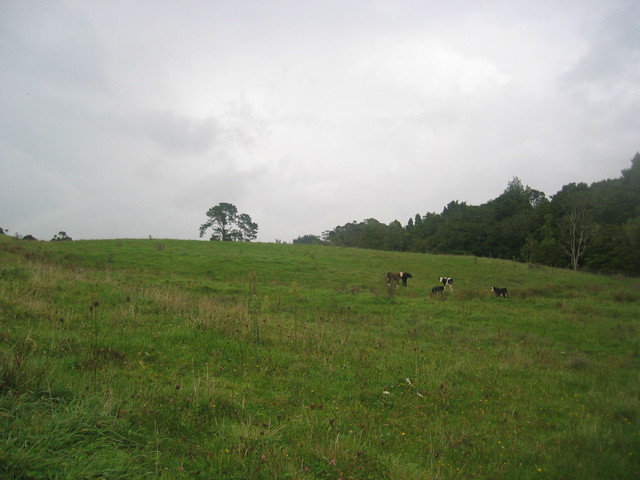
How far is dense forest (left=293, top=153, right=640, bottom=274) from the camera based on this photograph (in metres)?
56.6

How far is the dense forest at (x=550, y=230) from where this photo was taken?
5659 centimetres

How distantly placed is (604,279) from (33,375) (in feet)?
138

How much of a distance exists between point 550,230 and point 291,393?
75.7 m

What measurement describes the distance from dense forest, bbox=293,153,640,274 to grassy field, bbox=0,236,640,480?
4051 centimetres

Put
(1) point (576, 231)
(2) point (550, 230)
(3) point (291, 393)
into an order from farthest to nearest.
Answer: (2) point (550, 230)
(1) point (576, 231)
(3) point (291, 393)

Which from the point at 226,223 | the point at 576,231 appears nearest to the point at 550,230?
the point at 576,231

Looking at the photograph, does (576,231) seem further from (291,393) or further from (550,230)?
(291,393)

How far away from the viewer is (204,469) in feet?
12.2

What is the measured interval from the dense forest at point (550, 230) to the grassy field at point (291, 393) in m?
40.5

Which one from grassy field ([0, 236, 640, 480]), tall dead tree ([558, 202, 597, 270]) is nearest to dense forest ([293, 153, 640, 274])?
tall dead tree ([558, 202, 597, 270])

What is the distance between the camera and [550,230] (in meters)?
67.0

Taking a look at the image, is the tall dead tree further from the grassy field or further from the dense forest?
the grassy field

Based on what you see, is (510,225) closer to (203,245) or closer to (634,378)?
(203,245)

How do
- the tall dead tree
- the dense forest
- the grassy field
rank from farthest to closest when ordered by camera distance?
the tall dead tree
the dense forest
the grassy field
